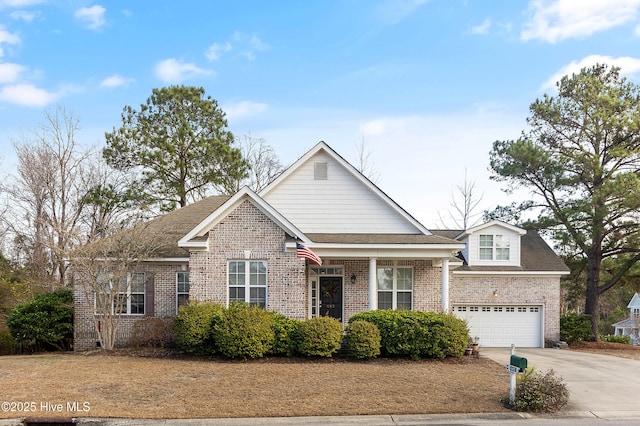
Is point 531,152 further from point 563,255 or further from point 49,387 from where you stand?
point 49,387

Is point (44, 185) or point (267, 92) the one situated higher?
point (267, 92)

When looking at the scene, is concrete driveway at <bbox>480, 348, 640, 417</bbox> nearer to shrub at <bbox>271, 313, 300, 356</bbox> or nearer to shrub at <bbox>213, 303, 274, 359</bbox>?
shrub at <bbox>271, 313, 300, 356</bbox>

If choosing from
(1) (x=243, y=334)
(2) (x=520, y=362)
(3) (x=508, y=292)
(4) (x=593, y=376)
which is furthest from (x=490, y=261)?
(2) (x=520, y=362)

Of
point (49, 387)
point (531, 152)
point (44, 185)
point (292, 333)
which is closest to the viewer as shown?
point (49, 387)

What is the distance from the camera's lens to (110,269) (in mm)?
16531

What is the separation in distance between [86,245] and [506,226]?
15.7m

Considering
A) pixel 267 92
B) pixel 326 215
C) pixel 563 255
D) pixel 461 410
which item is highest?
pixel 267 92

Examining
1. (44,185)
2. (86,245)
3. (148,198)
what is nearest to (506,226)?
(86,245)

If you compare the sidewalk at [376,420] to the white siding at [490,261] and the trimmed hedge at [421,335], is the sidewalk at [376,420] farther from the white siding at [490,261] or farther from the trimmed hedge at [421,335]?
the white siding at [490,261]

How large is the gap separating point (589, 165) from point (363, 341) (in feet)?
50.2

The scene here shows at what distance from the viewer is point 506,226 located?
70.9 feet

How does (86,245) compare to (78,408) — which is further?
(86,245)

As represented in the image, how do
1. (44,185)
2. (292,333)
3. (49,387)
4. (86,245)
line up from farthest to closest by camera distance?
(44,185)
(86,245)
(292,333)
(49,387)

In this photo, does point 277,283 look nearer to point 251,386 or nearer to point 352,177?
point 352,177
